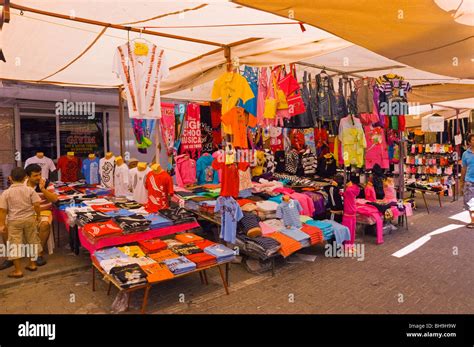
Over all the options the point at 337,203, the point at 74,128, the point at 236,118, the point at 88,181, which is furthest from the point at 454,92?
the point at 74,128

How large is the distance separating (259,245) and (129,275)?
2.00 meters

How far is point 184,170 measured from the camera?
7.62 meters

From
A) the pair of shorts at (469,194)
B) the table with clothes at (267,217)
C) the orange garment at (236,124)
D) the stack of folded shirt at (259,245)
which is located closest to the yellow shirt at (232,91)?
the orange garment at (236,124)

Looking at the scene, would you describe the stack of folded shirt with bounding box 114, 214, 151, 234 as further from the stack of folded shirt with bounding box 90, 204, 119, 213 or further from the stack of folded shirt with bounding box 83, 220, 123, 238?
the stack of folded shirt with bounding box 90, 204, 119, 213

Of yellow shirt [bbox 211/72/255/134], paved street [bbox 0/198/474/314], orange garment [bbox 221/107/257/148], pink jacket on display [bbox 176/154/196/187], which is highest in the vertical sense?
yellow shirt [bbox 211/72/255/134]

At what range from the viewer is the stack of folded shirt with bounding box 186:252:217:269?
13.7ft

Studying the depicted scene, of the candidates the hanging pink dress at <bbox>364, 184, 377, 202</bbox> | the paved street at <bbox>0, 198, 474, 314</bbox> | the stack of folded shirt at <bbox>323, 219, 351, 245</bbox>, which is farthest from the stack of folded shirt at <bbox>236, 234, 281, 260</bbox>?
the hanging pink dress at <bbox>364, 184, 377, 202</bbox>

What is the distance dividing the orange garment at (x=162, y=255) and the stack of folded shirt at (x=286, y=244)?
1.61 meters

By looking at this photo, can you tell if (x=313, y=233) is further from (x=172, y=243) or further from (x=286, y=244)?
(x=172, y=243)

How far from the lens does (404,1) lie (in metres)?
2.56

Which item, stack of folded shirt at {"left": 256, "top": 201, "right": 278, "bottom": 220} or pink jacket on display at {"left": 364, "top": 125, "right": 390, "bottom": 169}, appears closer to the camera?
stack of folded shirt at {"left": 256, "top": 201, "right": 278, "bottom": 220}

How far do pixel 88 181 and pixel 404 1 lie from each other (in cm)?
800

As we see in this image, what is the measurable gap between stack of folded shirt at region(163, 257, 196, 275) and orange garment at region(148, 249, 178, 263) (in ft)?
0.34

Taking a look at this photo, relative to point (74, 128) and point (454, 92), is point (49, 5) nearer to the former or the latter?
point (74, 128)
